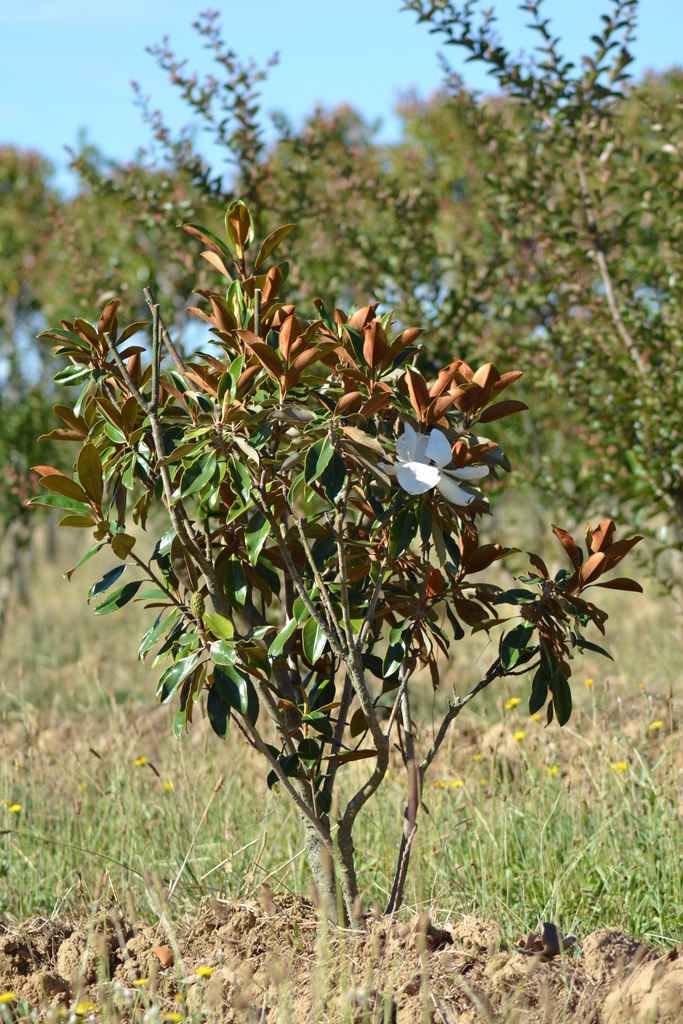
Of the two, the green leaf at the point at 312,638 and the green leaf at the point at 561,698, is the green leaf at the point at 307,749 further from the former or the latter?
the green leaf at the point at 561,698

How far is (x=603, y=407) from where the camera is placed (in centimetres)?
445

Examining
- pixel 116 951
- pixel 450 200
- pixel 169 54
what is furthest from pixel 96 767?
pixel 450 200

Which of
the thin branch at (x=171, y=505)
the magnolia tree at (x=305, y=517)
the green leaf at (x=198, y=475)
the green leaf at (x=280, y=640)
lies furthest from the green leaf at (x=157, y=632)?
the green leaf at (x=198, y=475)

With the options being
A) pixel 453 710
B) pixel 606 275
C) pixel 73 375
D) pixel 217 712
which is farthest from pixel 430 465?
pixel 606 275

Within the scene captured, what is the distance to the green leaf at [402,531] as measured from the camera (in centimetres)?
205

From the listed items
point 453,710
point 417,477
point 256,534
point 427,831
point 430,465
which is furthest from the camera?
point 427,831

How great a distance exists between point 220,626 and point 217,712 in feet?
0.77

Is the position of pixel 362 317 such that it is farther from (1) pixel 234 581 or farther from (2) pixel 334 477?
(1) pixel 234 581

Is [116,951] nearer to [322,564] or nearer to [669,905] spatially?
[322,564]

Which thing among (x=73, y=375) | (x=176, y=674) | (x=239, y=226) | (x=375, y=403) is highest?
(x=239, y=226)

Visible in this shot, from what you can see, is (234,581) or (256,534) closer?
(256,534)

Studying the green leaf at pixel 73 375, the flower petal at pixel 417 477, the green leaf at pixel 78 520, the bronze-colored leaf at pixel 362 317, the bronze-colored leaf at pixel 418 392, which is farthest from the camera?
the green leaf at pixel 73 375

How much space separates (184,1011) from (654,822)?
1.53 m

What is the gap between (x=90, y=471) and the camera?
2.16 metres
